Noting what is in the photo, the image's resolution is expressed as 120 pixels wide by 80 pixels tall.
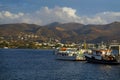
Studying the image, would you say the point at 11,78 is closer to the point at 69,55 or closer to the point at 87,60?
the point at 87,60

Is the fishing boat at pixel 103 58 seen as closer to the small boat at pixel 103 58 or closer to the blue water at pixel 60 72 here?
the small boat at pixel 103 58

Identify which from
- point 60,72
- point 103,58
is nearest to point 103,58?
point 103,58

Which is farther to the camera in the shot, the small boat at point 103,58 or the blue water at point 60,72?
the small boat at point 103,58

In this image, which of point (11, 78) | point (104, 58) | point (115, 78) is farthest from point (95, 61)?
point (11, 78)

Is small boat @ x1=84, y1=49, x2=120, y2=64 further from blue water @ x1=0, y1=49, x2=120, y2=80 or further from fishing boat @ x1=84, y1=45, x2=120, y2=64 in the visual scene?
blue water @ x1=0, y1=49, x2=120, y2=80

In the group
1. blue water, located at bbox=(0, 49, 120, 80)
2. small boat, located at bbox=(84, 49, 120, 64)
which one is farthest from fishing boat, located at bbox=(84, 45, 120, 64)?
blue water, located at bbox=(0, 49, 120, 80)

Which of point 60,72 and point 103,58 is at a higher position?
point 103,58

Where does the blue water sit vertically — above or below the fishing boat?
below

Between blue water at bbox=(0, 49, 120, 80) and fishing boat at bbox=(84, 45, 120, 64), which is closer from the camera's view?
blue water at bbox=(0, 49, 120, 80)

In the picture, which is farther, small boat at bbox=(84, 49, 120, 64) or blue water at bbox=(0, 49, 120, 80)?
small boat at bbox=(84, 49, 120, 64)

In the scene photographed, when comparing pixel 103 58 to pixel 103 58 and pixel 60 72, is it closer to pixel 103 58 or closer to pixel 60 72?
pixel 103 58

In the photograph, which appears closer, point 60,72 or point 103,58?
point 60,72

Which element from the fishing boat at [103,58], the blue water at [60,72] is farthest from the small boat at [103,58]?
the blue water at [60,72]

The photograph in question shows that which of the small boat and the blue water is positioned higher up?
the small boat
